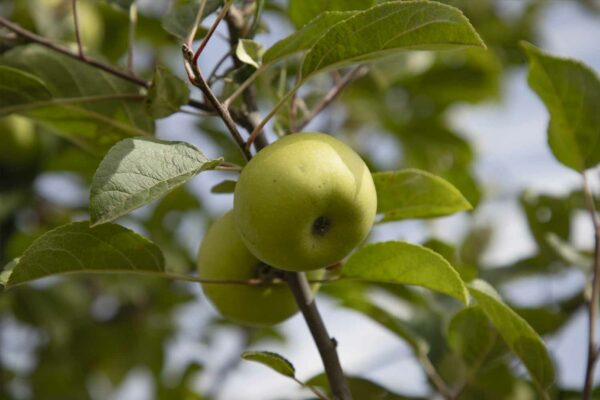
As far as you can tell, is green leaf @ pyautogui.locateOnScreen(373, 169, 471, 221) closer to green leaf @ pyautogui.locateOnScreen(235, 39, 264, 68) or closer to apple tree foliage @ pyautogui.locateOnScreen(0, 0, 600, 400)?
apple tree foliage @ pyautogui.locateOnScreen(0, 0, 600, 400)

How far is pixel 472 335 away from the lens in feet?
4.81

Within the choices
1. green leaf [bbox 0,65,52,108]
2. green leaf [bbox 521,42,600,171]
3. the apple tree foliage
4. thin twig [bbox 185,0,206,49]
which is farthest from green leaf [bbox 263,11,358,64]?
green leaf [bbox 0,65,52,108]

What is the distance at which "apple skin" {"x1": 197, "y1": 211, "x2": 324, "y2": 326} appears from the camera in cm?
113

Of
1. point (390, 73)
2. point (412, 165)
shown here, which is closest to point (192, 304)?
point (412, 165)

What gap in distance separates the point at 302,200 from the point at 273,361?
0.29m

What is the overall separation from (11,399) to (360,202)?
197 centimetres

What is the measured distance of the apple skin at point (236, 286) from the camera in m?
1.13

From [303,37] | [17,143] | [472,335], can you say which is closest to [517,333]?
[472,335]

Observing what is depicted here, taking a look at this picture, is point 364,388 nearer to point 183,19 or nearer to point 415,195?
point 415,195

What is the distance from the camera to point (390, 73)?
7.42 ft

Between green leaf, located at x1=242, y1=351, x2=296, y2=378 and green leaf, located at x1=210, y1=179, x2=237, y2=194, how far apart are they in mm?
253

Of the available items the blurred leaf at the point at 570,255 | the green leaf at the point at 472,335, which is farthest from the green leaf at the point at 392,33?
the blurred leaf at the point at 570,255

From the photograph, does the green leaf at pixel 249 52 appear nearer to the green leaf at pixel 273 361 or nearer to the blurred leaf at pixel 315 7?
the blurred leaf at pixel 315 7

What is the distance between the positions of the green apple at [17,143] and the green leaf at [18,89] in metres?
0.99
